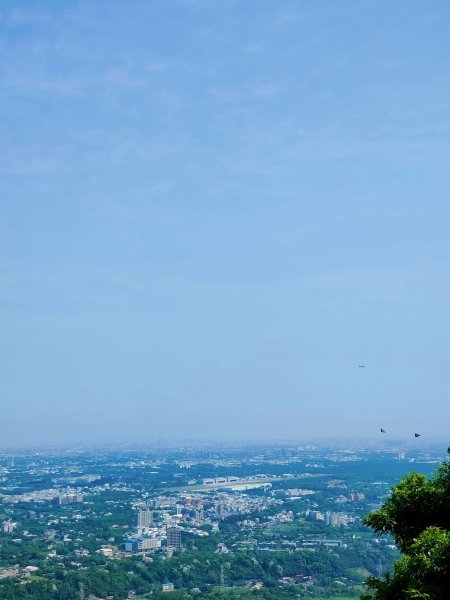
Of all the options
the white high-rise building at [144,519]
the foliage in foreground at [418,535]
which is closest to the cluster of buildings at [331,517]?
the white high-rise building at [144,519]

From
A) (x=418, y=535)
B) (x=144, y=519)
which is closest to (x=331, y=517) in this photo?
(x=144, y=519)

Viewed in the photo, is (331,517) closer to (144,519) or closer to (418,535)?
(144,519)

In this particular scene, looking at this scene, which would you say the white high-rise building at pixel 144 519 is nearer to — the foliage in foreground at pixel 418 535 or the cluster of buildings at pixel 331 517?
the cluster of buildings at pixel 331 517

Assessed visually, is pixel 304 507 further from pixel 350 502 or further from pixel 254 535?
pixel 254 535

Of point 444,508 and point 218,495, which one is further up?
point 444,508

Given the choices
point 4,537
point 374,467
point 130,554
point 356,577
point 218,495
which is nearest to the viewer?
point 356,577

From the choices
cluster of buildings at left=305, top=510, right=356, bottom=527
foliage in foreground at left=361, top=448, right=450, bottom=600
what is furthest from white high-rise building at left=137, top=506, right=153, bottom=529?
foliage in foreground at left=361, top=448, right=450, bottom=600

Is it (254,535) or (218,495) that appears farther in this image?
(218,495)

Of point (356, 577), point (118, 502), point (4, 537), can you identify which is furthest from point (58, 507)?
point (356, 577)

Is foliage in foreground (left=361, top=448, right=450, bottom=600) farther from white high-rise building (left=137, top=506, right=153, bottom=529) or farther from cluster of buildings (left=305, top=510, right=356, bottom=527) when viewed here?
white high-rise building (left=137, top=506, right=153, bottom=529)
